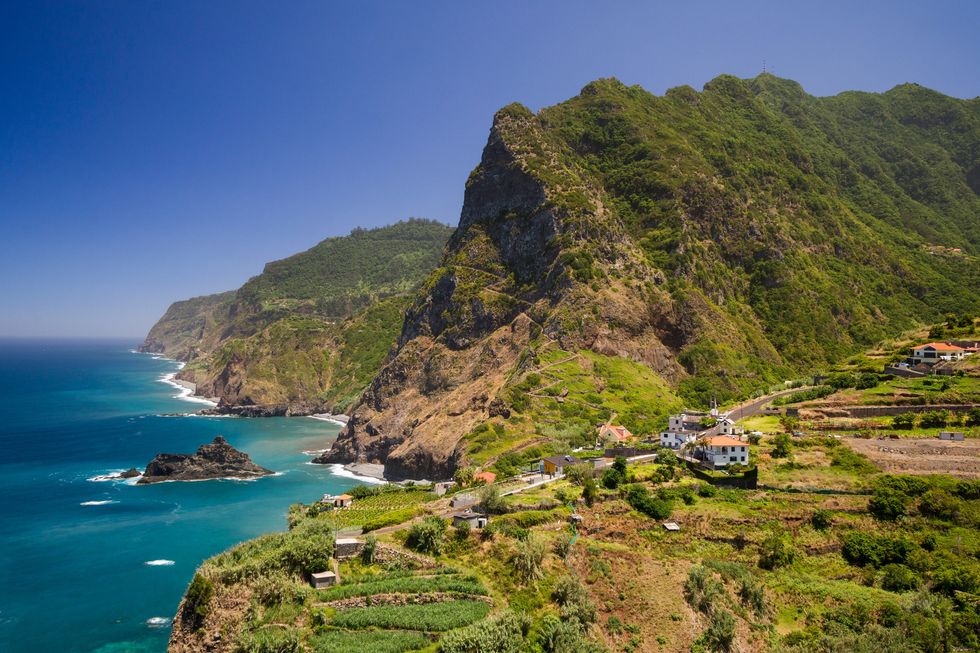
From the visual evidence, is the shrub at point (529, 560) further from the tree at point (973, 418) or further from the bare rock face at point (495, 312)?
the bare rock face at point (495, 312)

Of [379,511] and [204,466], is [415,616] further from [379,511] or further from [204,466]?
[204,466]

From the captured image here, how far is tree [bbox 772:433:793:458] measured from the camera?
169 feet

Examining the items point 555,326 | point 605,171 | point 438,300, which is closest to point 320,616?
point 555,326

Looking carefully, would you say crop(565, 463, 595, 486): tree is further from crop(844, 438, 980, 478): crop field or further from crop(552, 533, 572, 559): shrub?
crop(844, 438, 980, 478): crop field

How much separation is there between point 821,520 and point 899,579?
585 cm

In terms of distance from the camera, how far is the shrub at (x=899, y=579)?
123 ft

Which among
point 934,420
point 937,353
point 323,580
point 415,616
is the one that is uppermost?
point 937,353

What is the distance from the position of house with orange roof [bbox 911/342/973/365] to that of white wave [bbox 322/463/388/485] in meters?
72.0

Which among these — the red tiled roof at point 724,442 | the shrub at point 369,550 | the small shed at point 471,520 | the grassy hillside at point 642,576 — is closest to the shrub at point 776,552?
the grassy hillside at point 642,576

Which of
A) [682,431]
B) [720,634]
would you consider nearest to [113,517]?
[682,431]

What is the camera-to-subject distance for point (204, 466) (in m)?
103

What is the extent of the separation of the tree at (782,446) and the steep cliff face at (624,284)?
25.0 meters

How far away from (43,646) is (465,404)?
59.9m

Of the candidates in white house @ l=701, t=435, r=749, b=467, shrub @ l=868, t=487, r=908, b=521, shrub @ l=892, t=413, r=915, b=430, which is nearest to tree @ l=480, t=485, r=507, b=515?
white house @ l=701, t=435, r=749, b=467
